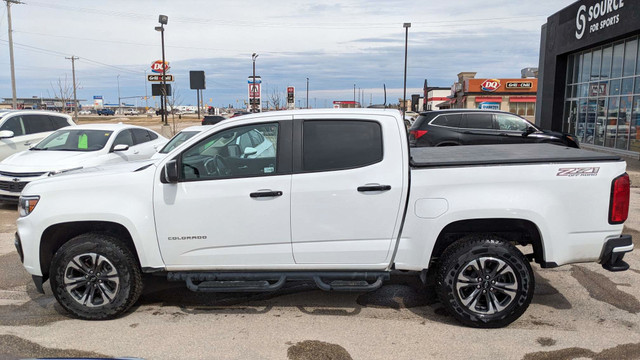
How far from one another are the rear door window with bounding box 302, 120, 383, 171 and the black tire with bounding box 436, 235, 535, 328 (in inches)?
42.9

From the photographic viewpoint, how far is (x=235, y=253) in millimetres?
4082

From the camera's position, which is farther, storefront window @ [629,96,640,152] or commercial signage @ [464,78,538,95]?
commercial signage @ [464,78,538,95]

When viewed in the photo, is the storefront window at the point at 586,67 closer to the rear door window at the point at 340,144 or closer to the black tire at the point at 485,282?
the black tire at the point at 485,282

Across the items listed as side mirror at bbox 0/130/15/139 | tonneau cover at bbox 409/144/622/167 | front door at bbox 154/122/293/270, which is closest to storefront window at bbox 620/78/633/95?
tonneau cover at bbox 409/144/622/167

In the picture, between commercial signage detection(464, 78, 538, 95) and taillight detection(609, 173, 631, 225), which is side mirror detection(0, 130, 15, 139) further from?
commercial signage detection(464, 78, 538, 95)

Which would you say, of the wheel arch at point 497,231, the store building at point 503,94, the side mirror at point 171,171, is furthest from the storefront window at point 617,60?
the store building at point 503,94

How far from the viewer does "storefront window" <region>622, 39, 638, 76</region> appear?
16875 millimetres

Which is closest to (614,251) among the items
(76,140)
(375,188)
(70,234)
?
(375,188)

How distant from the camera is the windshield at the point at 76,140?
975cm

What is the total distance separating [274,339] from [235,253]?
2.54ft

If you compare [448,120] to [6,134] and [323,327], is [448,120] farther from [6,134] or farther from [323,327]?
[6,134]

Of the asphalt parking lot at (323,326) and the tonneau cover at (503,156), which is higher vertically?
the tonneau cover at (503,156)

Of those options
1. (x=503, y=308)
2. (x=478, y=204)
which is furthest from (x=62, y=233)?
(x=503, y=308)

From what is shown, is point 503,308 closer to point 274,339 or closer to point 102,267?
point 274,339
